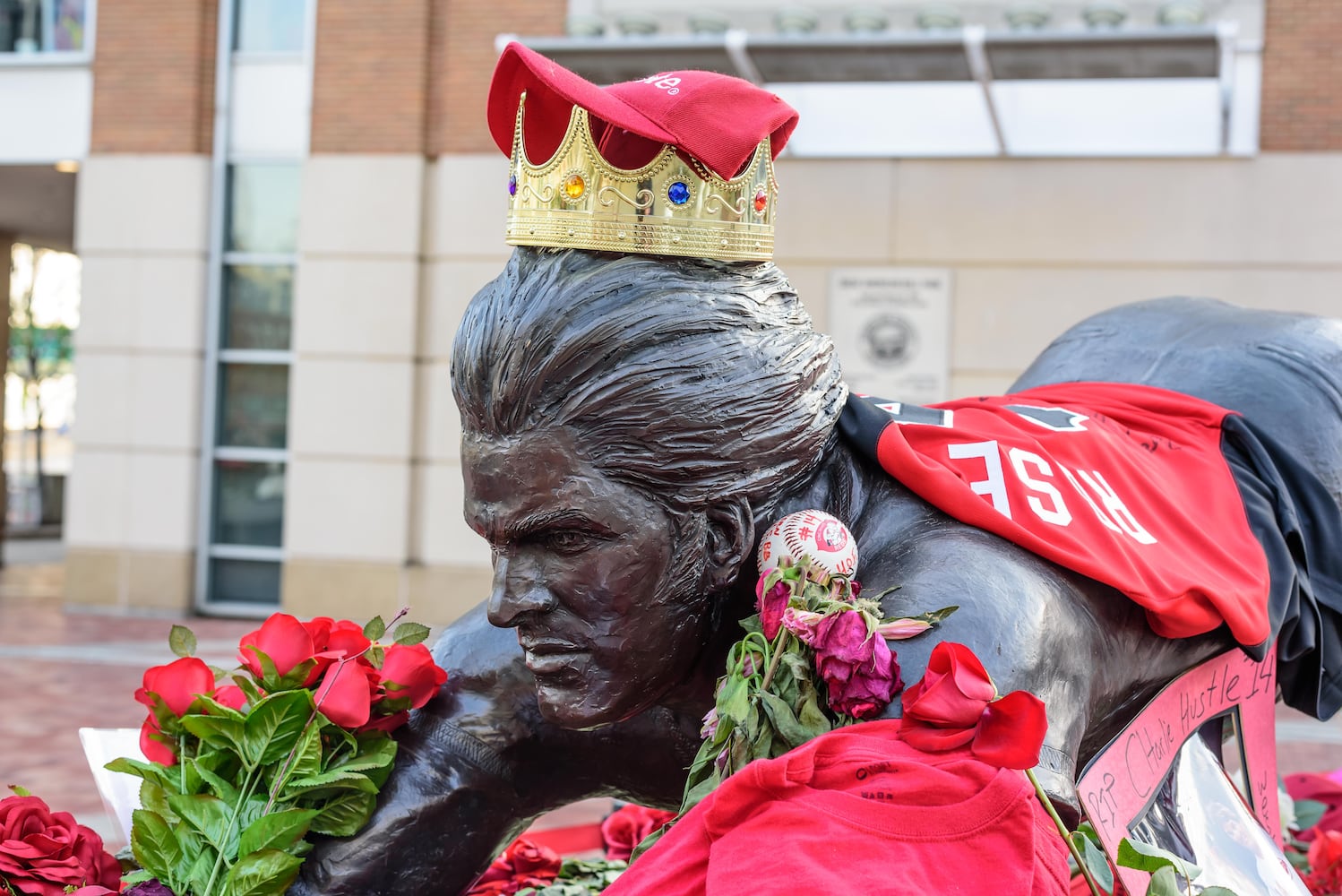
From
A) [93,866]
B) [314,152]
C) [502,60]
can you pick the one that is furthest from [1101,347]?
[314,152]

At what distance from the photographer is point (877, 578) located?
5.08 ft

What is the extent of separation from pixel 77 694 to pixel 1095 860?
7281mm

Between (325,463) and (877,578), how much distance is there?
30.6 ft

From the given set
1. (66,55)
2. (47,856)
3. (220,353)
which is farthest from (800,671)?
(66,55)

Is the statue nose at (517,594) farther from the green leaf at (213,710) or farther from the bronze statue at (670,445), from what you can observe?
the green leaf at (213,710)

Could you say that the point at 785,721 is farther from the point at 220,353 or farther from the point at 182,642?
the point at 220,353

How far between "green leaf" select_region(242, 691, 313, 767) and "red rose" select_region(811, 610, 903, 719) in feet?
2.91

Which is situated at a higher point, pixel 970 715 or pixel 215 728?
pixel 970 715

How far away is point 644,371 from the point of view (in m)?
1.53

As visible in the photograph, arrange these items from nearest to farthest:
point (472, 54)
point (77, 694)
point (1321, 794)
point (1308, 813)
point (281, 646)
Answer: point (281, 646) → point (1308, 813) → point (1321, 794) → point (77, 694) → point (472, 54)

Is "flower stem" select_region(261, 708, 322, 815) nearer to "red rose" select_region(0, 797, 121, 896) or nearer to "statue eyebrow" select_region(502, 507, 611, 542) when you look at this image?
"red rose" select_region(0, 797, 121, 896)

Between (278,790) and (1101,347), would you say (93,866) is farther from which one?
(1101,347)

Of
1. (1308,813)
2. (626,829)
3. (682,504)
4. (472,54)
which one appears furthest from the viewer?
(472,54)

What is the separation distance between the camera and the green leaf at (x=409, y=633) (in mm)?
2061
